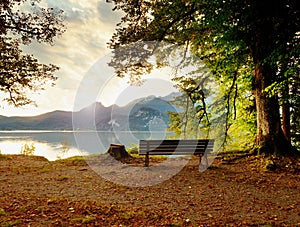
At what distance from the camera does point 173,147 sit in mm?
8602

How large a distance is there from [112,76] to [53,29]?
4387 millimetres

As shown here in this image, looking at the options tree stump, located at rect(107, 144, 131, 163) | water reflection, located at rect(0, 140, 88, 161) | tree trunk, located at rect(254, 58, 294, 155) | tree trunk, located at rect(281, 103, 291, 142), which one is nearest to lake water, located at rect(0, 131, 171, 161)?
water reflection, located at rect(0, 140, 88, 161)

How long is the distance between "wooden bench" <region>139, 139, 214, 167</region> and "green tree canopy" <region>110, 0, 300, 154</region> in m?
2.47

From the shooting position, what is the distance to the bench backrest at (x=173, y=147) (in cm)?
856

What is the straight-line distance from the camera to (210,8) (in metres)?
9.02

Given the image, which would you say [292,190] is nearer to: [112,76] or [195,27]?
[195,27]

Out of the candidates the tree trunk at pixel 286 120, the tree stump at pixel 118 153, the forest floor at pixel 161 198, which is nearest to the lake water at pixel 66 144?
the tree stump at pixel 118 153

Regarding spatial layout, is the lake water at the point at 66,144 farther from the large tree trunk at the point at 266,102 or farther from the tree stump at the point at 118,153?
the large tree trunk at the point at 266,102

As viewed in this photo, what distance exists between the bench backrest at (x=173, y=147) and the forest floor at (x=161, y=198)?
724 mm

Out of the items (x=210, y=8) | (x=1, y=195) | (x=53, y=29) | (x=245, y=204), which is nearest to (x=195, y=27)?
(x=210, y=8)

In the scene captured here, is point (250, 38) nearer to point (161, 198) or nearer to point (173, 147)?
point (173, 147)

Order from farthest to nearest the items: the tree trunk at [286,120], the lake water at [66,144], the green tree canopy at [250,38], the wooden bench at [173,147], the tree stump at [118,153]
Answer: the lake water at [66,144] → the tree trunk at [286,120] → the tree stump at [118,153] → the wooden bench at [173,147] → the green tree canopy at [250,38]

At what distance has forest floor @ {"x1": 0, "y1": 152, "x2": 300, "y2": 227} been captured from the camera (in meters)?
4.27

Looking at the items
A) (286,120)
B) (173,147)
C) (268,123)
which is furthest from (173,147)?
(286,120)
